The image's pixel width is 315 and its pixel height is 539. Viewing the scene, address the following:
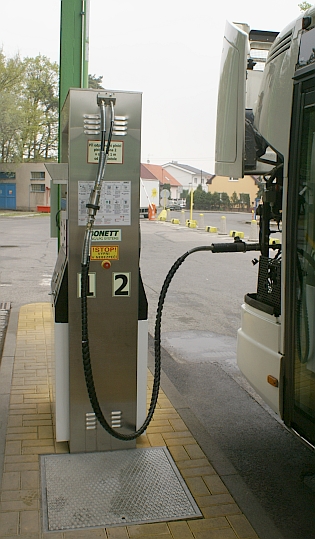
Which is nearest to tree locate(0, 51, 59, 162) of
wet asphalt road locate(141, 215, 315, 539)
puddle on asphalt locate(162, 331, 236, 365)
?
wet asphalt road locate(141, 215, 315, 539)

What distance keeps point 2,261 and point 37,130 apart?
4671 cm

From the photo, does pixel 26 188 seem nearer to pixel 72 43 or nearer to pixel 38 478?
pixel 72 43

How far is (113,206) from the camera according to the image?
398 centimetres

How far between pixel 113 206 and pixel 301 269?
135 cm

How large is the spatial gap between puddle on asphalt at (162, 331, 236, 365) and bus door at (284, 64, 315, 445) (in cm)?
339

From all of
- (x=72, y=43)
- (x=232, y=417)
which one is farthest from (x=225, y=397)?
(x=72, y=43)

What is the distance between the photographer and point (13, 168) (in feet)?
179

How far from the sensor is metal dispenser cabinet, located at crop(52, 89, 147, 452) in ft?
12.7

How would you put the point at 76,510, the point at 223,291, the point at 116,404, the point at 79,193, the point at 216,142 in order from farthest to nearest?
the point at 223,291 < the point at 216,142 < the point at 116,404 < the point at 79,193 < the point at 76,510

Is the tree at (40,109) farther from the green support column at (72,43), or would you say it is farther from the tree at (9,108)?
the green support column at (72,43)

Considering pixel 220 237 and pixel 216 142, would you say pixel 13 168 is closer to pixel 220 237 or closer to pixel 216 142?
pixel 220 237

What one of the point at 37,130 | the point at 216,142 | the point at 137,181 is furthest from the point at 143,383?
the point at 37,130

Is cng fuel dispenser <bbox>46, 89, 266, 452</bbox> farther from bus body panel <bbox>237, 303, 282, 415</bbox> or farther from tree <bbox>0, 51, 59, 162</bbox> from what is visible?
tree <bbox>0, 51, 59, 162</bbox>

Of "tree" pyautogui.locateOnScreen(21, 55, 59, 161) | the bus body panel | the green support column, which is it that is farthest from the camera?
"tree" pyautogui.locateOnScreen(21, 55, 59, 161)
